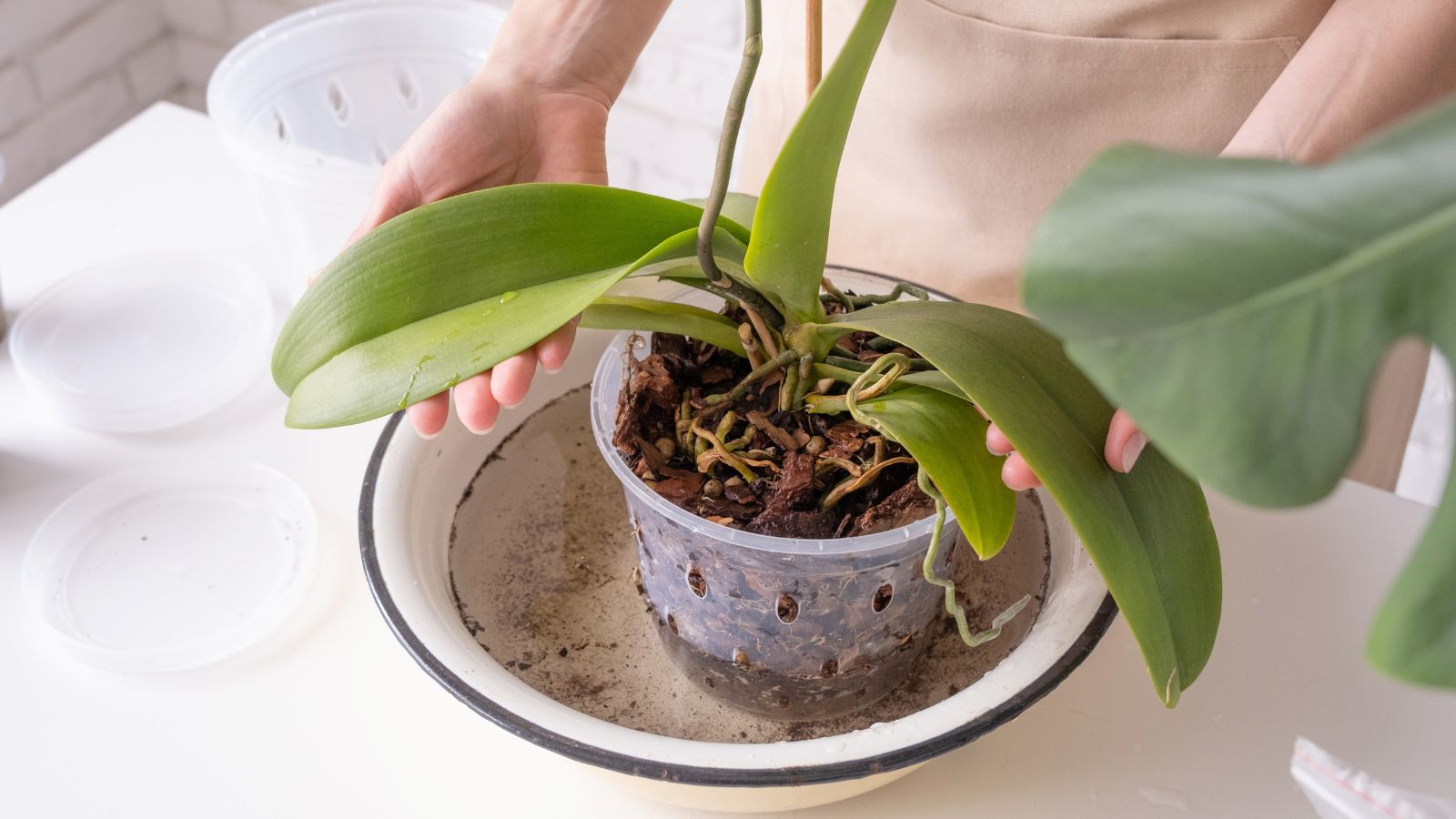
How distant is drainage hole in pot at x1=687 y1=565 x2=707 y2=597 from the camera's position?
569 mm

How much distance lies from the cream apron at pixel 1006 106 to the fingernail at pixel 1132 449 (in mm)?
392

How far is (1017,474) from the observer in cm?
47

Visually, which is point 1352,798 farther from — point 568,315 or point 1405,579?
point 568,315

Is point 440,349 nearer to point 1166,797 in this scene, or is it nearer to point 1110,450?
point 1110,450

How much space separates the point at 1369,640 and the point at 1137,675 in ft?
1.39

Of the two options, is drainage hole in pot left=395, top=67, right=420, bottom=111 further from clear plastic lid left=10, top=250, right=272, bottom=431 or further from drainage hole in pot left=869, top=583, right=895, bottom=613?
drainage hole in pot left=869, top=583, right=895, bottom=613

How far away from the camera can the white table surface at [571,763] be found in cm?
61

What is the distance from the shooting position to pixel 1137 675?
2.19ft

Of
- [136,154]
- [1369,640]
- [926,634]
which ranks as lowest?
[136,154]

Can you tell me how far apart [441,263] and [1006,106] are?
0.45 m

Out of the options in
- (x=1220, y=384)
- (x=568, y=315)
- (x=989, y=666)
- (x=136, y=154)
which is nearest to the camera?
(x=1220, y=384)

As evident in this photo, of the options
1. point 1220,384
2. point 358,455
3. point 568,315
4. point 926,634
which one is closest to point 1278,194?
point 1220,384

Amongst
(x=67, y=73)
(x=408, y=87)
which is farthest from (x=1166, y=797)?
(x=67, y=73)

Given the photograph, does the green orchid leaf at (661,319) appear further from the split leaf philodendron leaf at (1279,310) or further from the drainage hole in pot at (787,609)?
→ the split leaf philodendron leaf at (1279,310)
